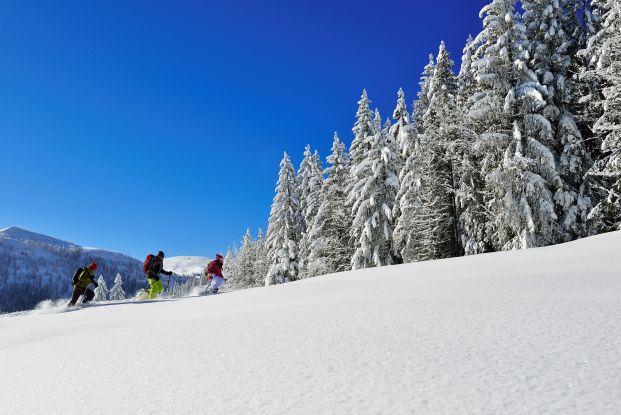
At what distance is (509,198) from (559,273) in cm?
1401

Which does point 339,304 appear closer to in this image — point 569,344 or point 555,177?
point 569,344

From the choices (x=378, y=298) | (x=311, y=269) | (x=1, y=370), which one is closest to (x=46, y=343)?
(x=1, y=370)

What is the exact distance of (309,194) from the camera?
133 feet

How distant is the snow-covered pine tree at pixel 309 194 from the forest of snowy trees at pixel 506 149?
471 cm

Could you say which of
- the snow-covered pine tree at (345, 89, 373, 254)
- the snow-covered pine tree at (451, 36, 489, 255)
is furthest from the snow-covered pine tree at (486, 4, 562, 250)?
the snow-covered pine tree at (345, 89, 373, 254)

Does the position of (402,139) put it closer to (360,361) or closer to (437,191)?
(437,191)

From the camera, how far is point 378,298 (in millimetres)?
5566

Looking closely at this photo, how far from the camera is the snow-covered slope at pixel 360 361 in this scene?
7.06 feet

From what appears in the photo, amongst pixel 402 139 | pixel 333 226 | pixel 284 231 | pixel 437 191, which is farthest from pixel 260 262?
pixel 437 191

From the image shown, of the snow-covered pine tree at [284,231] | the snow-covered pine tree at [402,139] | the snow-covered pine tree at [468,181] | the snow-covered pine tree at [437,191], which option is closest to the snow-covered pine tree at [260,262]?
the snow-covered pine tree at [284,231]

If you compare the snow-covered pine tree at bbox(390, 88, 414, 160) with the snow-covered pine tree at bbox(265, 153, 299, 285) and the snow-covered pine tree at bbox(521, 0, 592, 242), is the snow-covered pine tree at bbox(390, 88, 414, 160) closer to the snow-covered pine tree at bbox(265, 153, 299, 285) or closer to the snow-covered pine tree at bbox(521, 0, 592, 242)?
the snow-covered pine tree at bbox(521, 0, 592, 242)

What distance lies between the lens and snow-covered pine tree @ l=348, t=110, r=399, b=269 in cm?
2862

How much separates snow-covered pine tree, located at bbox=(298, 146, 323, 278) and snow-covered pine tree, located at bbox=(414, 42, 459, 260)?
10.9m

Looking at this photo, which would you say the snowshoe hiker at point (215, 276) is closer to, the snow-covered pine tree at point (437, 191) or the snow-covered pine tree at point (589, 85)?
the snow-covered pine tree at point (437, 191)
